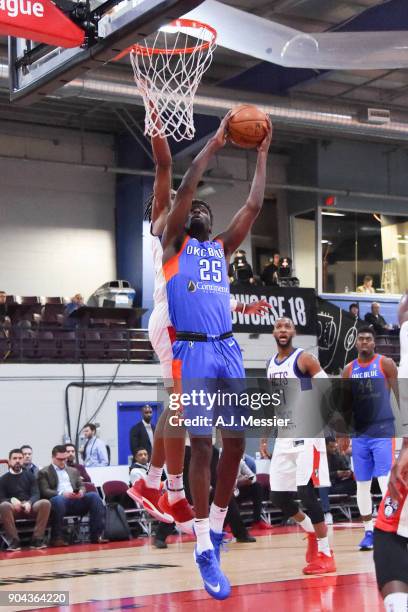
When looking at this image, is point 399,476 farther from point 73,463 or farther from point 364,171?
point 364,171

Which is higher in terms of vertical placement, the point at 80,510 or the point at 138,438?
the point at 138,438

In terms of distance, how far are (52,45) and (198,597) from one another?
4075mm

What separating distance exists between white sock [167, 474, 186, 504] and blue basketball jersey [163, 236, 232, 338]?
99cm

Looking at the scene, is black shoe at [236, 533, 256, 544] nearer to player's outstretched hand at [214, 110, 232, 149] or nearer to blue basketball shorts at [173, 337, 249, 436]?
blue basketball shorts at [173, 337, 249, 436]

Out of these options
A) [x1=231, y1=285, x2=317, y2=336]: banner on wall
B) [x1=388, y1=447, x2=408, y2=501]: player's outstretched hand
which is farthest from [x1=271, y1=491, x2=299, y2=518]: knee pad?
[x1=231, y1=285, x2=317, y2=336]: banner on wall

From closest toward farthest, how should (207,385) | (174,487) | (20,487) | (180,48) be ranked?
1. (207,385)
2. (174,487)
3. (180,48)
4. (20,487)

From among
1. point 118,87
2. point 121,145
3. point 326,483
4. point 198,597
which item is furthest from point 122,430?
point 198,597

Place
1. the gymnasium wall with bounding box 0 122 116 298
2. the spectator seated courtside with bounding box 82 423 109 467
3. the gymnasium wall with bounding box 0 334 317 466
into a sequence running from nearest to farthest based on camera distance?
the spectator seated courtside with bounding box 82 423 109 467 < the gymnasium wall with bounding box 0 334 317 466 < the gymnasium wall with bounding box 0 122 116 298

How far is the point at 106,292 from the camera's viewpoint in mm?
21766

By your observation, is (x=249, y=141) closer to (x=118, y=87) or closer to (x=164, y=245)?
(x=164, y=245)

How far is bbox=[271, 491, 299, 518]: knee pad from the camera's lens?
29.7 ft

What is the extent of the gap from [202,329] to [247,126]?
129 centimetres

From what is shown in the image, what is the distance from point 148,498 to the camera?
6387 mm

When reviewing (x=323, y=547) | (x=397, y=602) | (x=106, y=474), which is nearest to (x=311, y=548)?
(x=323, y=547)
